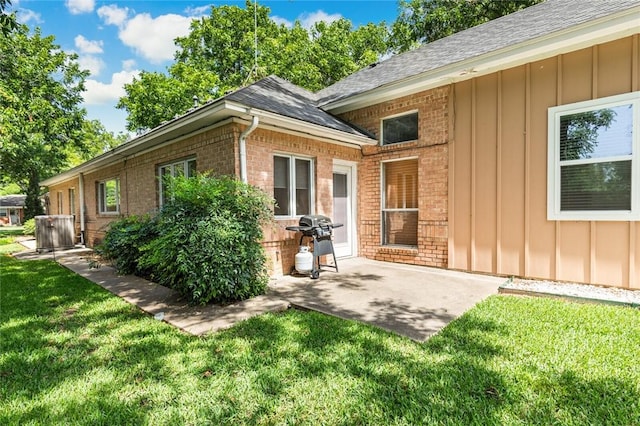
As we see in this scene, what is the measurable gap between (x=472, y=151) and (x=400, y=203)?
1.99 metres

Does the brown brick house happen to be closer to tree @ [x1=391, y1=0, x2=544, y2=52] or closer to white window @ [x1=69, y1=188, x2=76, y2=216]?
white window @ [x1=69, y1=188, x2=76, y2=216]

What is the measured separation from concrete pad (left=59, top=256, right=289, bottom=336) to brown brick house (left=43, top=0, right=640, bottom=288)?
1.71 meters

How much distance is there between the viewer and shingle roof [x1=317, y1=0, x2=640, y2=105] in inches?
195

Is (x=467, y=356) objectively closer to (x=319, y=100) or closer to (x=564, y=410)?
(x=564, y=410)

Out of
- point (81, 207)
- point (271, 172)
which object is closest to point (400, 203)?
point (271, 172)

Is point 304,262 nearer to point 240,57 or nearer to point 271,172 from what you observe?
point 271,172

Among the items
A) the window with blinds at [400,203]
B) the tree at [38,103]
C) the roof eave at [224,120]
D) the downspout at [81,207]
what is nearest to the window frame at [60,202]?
the tree at [38,103]

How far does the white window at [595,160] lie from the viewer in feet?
14.7

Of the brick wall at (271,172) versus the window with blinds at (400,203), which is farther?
the window with blinds at (400,203)

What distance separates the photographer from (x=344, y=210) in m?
7.59

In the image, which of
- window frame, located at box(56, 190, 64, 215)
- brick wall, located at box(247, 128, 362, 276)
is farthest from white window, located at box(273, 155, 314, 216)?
window frame, located at box(56, 190, 64, 215)

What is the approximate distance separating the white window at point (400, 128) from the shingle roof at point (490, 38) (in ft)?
2.81

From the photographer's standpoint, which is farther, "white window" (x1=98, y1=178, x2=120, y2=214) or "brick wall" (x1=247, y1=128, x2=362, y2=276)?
"white window" (x1=98, y1=178, x2=120, y2=214)

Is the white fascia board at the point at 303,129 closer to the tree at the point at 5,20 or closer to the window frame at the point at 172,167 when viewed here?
the window frame at the point at 172,167
